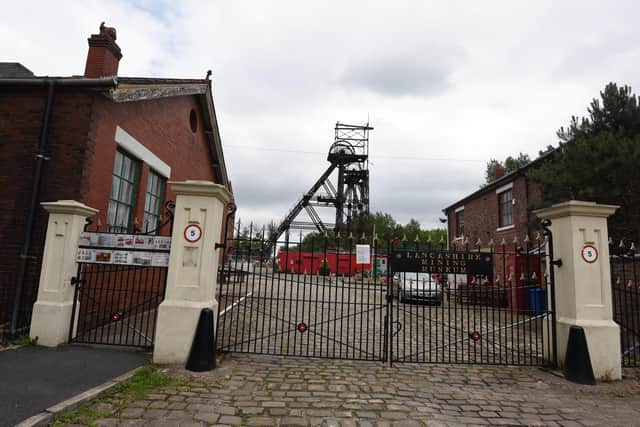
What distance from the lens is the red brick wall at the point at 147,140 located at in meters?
7.17

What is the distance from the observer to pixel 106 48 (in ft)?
26.8

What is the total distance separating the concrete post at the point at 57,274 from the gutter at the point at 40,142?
633mm

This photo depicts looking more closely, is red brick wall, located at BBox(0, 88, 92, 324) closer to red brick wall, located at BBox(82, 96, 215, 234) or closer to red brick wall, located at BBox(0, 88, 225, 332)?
red brick wall, located at BBox(0, 88, 225, 332)

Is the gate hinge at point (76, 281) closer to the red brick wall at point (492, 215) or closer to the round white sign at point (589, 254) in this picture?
the round white sign at point (589, 254)

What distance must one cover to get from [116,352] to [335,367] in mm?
3529

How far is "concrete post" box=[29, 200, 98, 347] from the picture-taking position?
19.2 feet

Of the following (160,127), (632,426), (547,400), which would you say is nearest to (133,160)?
(160,127)

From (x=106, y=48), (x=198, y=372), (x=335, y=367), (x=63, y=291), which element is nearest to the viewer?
(x=198, y=372)

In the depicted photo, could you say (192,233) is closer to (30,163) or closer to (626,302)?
(30,163)

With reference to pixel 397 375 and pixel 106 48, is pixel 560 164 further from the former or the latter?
pixel 106 48

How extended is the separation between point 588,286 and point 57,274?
351 inches

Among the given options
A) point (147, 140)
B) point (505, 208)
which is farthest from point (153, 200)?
point (505, 208)

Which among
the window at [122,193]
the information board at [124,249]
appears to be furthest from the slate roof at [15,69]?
the information board at [124,249]

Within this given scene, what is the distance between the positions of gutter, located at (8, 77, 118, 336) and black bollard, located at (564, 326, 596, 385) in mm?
9180
